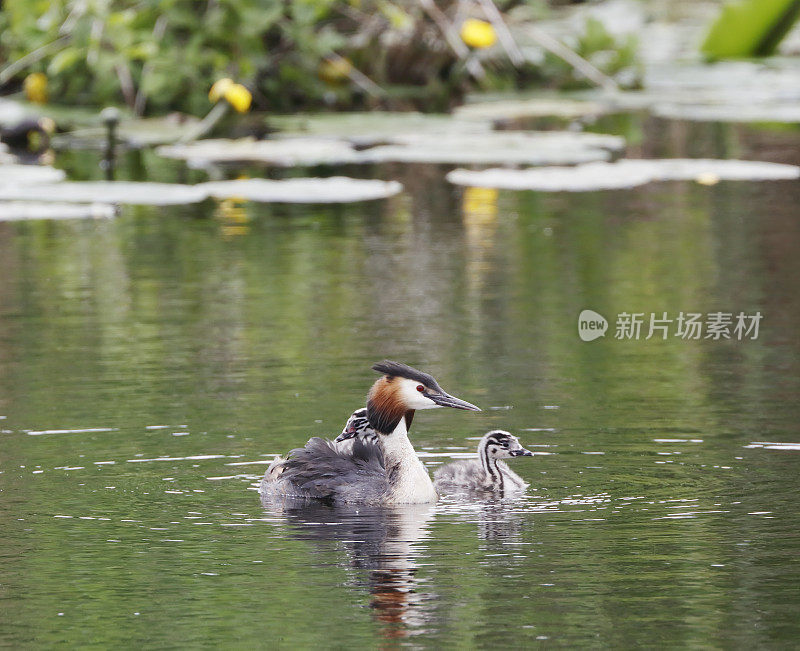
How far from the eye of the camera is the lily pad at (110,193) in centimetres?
1335

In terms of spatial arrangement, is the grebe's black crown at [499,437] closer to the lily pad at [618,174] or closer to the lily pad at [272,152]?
the lily pad at [618,174]

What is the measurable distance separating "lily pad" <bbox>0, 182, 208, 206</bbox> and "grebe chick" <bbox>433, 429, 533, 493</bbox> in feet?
22.0

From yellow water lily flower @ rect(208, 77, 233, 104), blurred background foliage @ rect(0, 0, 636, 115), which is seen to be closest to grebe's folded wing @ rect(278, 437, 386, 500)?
yellow water lily flower @ rect(208, 77, 233, 104)

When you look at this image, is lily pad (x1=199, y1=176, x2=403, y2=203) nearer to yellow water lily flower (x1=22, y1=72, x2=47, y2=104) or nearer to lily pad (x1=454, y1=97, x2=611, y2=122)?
lily pad (x1=454, y1=97, x2=611, y2=122)

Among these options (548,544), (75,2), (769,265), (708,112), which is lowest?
(548,544)

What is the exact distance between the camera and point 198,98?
18.8m

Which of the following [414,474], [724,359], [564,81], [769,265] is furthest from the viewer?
[564,81]

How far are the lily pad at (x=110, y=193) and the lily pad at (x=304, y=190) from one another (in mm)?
211

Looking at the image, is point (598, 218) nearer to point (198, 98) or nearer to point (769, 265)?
point (769, 265)

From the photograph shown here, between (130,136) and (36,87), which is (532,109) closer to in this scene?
(130,136)

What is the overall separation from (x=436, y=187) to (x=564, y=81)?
6453 millimetres

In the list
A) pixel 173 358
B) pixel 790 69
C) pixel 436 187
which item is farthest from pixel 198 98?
pixel 173 358

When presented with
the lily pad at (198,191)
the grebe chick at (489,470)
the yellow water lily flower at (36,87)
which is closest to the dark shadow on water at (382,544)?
the grebe chick at (489,470)

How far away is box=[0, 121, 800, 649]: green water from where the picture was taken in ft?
17.1
